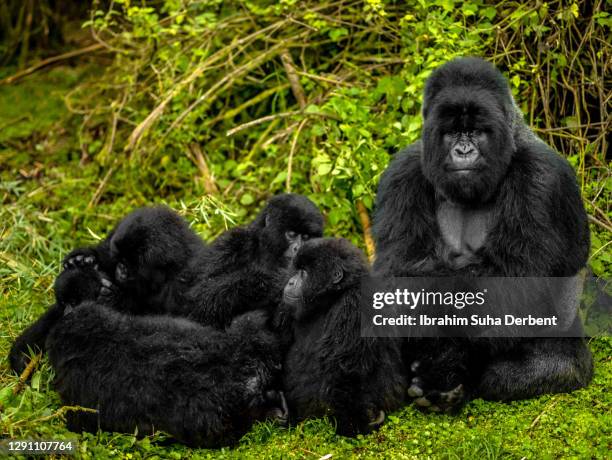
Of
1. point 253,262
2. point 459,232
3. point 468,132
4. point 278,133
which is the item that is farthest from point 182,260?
point 278,133

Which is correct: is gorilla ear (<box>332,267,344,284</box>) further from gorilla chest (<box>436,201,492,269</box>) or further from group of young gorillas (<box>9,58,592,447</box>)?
gorilla chest (<box>436,201,492,269</box>)

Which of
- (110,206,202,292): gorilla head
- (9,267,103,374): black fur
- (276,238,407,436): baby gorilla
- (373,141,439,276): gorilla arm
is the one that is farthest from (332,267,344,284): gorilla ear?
(9,267,103,374): black fur

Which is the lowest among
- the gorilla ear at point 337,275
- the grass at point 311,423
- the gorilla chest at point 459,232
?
the grass at point 311,423

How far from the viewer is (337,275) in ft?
16.6

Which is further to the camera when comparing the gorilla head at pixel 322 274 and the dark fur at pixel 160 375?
the gorilla head at pixel 322 274

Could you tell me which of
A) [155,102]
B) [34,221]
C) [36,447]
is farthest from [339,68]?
[36,447]

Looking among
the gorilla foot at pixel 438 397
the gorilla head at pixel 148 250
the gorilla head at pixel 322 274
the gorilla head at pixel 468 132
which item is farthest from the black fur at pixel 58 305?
the gorilla head at pixel 468 132

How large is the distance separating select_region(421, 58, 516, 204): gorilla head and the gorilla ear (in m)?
0.79

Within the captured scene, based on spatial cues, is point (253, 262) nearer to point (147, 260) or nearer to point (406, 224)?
point (147, 260)

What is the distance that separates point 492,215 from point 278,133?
9.66 ft

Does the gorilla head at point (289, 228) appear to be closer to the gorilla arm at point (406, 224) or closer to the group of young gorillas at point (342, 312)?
the group of young gorillas at point (342, 312)

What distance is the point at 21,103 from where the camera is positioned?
998 cm

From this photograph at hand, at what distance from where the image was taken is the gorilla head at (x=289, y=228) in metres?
5.86

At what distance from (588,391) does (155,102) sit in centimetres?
500
